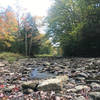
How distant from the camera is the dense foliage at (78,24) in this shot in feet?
35.4

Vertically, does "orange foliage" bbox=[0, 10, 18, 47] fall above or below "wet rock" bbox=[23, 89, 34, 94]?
above

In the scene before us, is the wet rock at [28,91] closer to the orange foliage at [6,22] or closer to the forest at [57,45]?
the forest at [57,45]

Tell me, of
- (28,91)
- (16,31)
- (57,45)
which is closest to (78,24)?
(57,45)

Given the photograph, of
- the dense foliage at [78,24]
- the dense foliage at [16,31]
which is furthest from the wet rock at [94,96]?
the dense foliage at [16,31]

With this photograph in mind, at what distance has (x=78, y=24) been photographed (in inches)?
474

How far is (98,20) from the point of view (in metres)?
10.4

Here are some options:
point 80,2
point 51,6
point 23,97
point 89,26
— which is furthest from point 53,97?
point 51,6

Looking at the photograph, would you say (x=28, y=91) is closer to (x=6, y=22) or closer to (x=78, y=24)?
(x=78, y=24)

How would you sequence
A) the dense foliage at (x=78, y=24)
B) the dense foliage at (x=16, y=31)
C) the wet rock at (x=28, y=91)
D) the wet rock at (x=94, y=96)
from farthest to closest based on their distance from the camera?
the dense foliage at (x=16, y=31)
the dense foliage at (x=78, y=24)
the wet rock at (x=28, y=91)
the wet rock at (x=94, y=96)

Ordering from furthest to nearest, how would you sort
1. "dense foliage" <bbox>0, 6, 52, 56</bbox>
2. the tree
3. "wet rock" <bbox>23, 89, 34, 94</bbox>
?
"dense foliage" <bbox>0, 6, 52, 56</bbox>
the tree
"wet rock" <bbox>23, 89, 34, 94</bbox>

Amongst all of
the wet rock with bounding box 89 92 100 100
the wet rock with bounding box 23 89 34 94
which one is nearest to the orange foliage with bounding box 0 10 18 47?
the wet rock with bounding box 23 89 34 94

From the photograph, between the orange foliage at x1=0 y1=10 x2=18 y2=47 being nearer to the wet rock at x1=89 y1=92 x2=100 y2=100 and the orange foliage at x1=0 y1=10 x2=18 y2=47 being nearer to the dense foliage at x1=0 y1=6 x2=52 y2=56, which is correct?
the dense foliage at x1=0 y1=6 x2=52 y2=56

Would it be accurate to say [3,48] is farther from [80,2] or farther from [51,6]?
[80,2]

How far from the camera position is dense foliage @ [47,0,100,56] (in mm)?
10797
